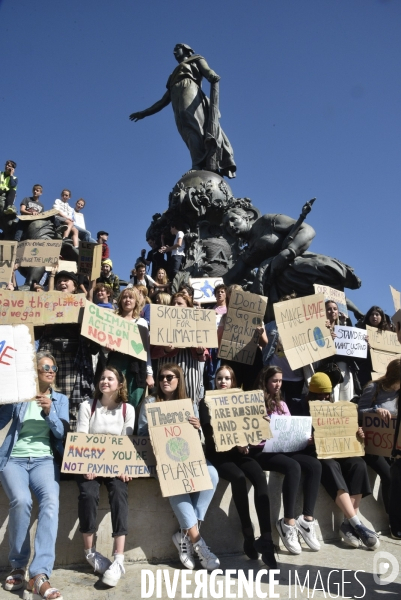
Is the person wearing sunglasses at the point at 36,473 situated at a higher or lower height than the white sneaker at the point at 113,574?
higher

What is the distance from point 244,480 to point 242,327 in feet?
7.47

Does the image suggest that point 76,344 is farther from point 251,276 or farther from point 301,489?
point 251,276

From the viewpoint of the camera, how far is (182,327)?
20.9ft

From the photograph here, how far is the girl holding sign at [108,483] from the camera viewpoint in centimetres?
455

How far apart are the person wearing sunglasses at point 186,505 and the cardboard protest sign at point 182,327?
77 centimetres

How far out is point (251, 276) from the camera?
13.0 meters

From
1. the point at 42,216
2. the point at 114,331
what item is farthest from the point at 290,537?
the point at 42,216

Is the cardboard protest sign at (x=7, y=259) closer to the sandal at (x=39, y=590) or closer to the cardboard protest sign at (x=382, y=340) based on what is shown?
the sandal at (x=39, y=590)

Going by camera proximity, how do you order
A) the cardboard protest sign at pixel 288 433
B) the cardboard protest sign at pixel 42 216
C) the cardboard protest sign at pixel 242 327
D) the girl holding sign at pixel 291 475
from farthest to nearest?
the cardboard protest sign at pixel 42 216 → the cardboard protest sign at pixel 242 327 → the cardboard protest sign at pixel 288 433 → the girl holding sign at pixel 291 475

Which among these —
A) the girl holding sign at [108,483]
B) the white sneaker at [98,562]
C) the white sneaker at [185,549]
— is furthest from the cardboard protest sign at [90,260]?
the white sneaker at [98,562]

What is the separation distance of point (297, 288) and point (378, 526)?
20.4 ft

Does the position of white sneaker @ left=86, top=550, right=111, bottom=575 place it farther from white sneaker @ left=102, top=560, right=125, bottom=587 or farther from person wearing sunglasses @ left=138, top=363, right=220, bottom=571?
person wearing sunglasses @ left=138, top=363, right=220, bottom=571

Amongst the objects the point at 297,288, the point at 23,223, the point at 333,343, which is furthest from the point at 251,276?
the point at 333,343

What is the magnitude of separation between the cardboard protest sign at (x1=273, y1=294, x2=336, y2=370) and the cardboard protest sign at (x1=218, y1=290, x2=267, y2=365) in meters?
0.27
